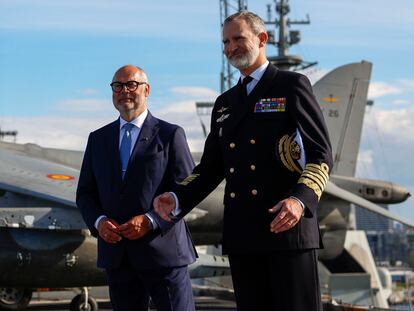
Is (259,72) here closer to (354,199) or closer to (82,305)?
(82,305)

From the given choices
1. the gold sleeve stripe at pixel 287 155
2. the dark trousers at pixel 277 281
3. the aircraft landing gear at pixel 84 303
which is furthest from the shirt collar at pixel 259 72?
the aircraft landing gear at pixel 84 303

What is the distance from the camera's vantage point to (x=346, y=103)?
20469 mm

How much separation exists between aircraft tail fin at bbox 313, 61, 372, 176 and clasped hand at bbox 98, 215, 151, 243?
16693 mm

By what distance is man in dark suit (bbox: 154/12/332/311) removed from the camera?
3.17 metres

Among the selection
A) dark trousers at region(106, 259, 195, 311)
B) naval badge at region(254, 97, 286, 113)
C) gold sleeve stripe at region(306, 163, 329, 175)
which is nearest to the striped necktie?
naval badge at region(254, 97, 286, 113)

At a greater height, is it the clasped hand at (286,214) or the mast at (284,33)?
the mast at (284,33)

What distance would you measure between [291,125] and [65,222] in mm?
7233

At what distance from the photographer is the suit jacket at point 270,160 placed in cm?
318

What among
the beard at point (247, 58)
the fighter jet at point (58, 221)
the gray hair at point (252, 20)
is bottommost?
the fighter jet at point (58, 221)

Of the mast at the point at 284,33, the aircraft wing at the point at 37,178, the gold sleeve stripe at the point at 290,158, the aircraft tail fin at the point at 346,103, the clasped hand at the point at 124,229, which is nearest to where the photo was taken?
the gold sleeve stripe at the point at 290,158

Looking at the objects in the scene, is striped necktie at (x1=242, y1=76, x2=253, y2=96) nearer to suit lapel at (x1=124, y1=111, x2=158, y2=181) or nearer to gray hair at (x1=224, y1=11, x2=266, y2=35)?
gray hair at (x1=224, y1=11, x2=266, y2=35)

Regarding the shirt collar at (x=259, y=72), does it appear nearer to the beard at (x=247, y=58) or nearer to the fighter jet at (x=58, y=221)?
the beard at (x=247, y=58)

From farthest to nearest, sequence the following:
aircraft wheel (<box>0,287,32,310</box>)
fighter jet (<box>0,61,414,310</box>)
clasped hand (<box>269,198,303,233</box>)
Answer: aircraft wheel (<box>0,287,32,310</box>)
fighter jet (<box>0,61,414,310</box>)
clasped hand (<box>269,198,303,233</box>)

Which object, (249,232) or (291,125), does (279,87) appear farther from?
(249,232)
